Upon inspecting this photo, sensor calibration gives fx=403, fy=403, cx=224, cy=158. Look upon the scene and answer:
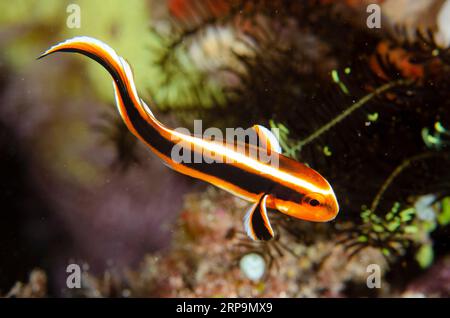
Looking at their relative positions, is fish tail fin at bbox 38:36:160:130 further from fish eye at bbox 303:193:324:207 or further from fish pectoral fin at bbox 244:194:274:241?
fish eye at bbox 303:193:324:207

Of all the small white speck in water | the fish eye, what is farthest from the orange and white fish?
the small white speck in water

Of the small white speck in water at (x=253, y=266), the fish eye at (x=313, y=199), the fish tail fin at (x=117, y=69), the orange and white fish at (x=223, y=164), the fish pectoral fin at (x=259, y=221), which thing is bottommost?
the small white speck in water at (x=253, y=266)

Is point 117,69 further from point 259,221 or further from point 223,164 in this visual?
point 259,221

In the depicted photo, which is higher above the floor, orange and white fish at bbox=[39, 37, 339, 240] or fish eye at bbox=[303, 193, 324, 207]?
orange and white fish at bbox=[39, 37, 339, 240]

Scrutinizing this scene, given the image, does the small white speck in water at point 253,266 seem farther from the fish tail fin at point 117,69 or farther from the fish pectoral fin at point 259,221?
the fish tail fin at point 117,69

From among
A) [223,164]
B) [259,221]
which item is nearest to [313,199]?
[259,221]

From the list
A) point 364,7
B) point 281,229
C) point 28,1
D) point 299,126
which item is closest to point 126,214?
point 281,229

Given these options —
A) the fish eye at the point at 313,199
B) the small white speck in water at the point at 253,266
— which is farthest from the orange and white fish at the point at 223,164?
the small white speck in water at the point at 253,266

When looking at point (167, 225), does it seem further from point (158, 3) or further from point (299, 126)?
point (158, 3)
